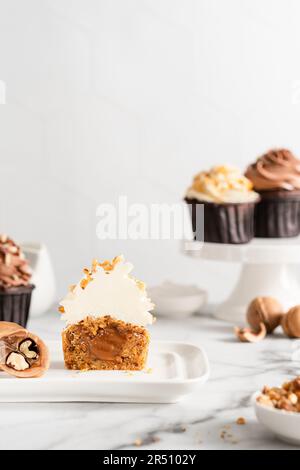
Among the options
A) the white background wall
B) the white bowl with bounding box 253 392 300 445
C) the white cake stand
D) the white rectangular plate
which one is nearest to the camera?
the white bowl with bounding box 253 392 300 445

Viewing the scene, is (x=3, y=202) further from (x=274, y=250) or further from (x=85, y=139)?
(x=274, y=250)

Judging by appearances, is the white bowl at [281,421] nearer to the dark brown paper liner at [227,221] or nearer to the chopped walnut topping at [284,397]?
the chopped walnut topping at [284,397]

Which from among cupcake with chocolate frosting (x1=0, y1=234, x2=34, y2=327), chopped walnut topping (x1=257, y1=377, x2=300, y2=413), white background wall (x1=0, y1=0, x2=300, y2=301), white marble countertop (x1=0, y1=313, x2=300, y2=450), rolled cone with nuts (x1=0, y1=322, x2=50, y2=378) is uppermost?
white background wall (x1=0, y1=0, x2=300, y2=301)

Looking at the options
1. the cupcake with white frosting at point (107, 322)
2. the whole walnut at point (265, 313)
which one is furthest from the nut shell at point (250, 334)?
the cupcake with white frosting at point (107, 322)

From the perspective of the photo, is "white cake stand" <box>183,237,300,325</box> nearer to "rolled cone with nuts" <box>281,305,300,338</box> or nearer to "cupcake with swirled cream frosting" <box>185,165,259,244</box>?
"cupcake with swirled cream frosting" <box>185,165,259,244</box>

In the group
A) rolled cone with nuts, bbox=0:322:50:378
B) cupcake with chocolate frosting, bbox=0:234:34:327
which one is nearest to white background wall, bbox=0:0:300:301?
cupcake with chocolate frosting, bbox=0:234:34:327

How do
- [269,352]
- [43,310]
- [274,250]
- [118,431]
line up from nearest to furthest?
[118,431] → [269,352] → [274,250] → [43,310]
